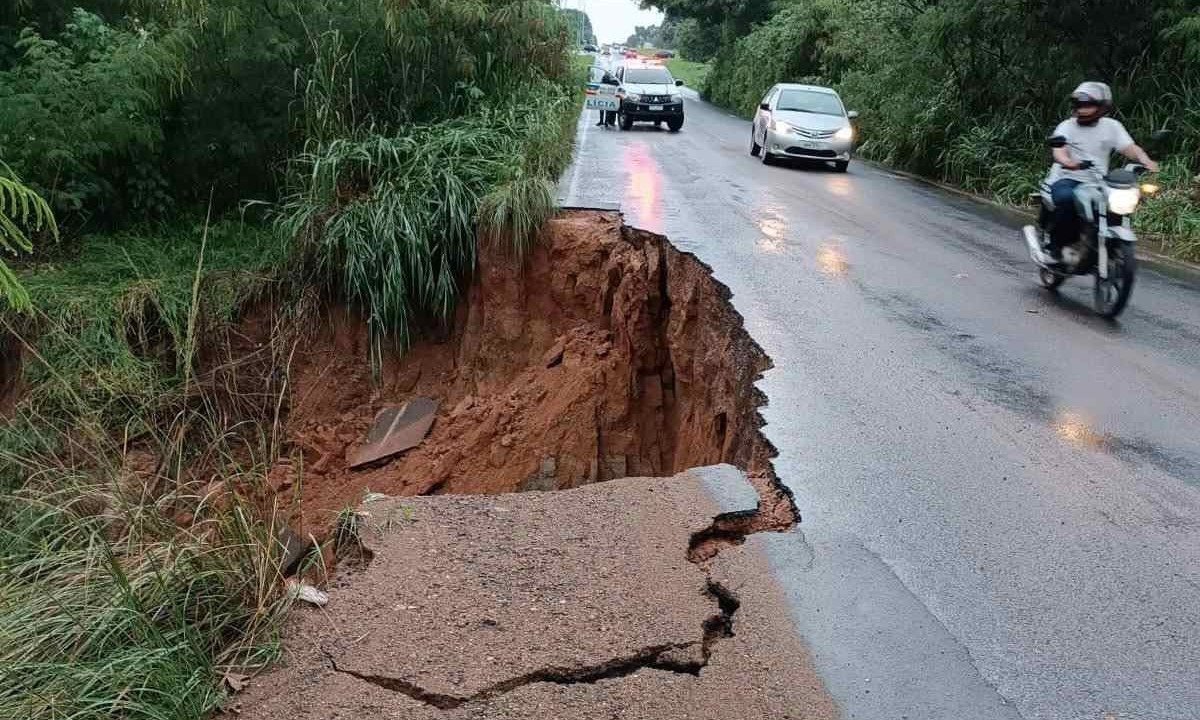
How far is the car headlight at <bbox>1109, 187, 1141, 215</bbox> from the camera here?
755cm

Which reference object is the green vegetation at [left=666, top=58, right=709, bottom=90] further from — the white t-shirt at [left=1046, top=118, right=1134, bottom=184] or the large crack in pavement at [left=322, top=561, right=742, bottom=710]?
the large crack in pavement at [left=322, top=561, right=742, bottom=710]

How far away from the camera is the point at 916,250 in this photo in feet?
34.8

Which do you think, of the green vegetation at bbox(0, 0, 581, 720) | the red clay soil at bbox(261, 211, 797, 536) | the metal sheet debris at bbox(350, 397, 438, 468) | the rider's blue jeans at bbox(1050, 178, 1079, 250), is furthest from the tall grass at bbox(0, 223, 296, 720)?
the rider's blue jeans at bbox(1050, 178, 1079, 250)

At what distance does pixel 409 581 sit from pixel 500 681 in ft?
2.40

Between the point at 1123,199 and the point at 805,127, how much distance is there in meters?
11.0

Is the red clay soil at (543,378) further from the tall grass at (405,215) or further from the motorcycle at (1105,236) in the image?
the motorcycle at (1105,236)

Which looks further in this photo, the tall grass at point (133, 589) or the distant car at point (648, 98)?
the distant car at point (648, 98)

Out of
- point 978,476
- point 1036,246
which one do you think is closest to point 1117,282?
point 1036,246

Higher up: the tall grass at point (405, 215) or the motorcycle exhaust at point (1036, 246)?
the motorcycle exhaust at point (1036, 246)

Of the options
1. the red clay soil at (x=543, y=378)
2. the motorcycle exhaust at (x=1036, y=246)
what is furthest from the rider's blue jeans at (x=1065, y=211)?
the red clay soil at (x=543, y=378)

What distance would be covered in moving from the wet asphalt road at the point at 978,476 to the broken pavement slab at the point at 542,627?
10.9 inches

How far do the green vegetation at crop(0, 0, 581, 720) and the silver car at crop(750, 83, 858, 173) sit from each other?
5254mm

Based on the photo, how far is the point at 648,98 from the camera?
25031mm

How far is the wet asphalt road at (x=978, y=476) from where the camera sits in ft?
10.8
